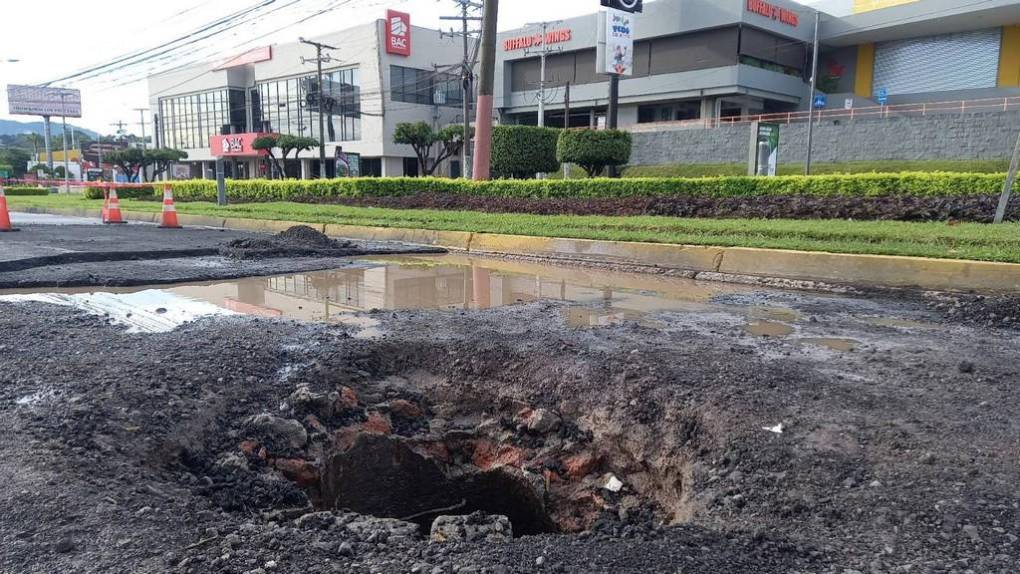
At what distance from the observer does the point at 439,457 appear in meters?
3.89

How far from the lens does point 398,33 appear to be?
52.9 metres

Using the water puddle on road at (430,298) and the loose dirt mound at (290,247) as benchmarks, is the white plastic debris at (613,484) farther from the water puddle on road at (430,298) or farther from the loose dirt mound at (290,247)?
the loose dirt mound at (290,247)

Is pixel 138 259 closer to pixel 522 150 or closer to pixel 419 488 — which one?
pixel 419 488

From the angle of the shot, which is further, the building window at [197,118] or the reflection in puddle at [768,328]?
the building window at [197,118]

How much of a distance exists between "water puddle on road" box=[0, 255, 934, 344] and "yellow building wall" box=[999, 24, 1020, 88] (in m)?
44.7

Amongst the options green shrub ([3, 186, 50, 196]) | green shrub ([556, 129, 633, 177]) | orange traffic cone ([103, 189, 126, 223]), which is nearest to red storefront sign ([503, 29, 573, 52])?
green shrub ([556, 129, 633, 177])

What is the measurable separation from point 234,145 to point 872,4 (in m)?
48.8

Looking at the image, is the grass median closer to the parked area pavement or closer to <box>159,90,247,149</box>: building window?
the parked area pavement

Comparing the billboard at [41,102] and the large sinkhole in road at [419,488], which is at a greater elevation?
the billboard at [41,102]

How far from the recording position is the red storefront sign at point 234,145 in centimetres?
5844

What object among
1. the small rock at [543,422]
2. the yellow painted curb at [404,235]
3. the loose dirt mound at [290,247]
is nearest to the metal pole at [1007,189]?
the yellow painted curb at [404,235]

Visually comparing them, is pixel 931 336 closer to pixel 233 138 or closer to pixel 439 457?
pixel 439 457

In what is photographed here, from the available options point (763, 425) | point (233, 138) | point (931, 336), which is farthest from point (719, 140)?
point (233, 138)

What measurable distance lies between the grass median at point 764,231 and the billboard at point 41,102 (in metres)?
56.3
